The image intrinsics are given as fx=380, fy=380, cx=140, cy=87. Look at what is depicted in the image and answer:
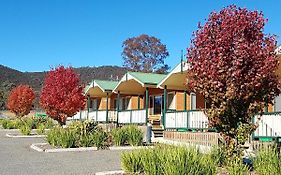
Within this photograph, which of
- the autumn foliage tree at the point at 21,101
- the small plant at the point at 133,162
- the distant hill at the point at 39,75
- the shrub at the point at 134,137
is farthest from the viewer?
the distant hill at the point at 39,75

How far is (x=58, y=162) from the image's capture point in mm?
11633

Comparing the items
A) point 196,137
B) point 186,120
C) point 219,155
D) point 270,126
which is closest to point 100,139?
point 196,137

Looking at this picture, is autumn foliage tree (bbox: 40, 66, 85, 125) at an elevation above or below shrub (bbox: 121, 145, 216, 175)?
above

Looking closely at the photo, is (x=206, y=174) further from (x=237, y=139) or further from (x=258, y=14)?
(x=258, y=14)

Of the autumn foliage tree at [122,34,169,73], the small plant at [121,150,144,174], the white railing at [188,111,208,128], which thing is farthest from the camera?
the autumn foliage tree at [122,34,169,73]

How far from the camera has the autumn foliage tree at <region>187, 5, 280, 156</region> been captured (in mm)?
8852

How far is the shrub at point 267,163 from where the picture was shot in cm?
781

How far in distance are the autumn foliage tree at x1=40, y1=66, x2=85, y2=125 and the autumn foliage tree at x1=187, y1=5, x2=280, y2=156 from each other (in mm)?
14552

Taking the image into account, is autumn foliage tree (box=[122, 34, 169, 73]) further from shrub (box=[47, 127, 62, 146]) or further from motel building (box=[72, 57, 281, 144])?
shrub (box=[47, 127, 62, 146])

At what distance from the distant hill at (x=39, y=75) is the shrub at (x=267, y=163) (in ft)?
269

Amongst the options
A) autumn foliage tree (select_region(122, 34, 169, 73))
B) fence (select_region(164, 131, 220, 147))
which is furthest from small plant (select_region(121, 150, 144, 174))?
autumn foliage tree (select_region(122, 34, 169, 73))

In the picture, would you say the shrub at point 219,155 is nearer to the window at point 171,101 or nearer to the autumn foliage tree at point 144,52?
the window at point 171,101

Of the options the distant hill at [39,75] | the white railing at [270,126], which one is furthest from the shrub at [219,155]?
the distant hill at [39,75]

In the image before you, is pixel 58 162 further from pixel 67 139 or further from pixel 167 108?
pixel 167 108
